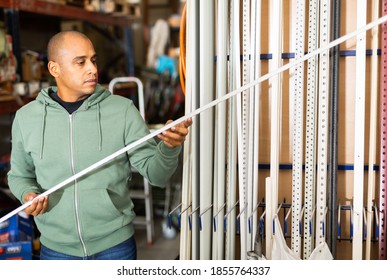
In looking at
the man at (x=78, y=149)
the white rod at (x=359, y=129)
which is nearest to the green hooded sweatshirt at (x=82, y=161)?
the man at (x=78, y=149)

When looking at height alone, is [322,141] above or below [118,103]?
below

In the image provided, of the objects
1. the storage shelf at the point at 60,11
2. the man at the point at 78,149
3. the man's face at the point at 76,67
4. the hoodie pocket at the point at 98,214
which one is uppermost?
the storage shelf at the point at 60,11

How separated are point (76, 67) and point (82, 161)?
32 centimetres

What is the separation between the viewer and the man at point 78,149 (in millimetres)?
1745

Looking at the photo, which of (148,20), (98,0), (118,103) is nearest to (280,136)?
(118,103)

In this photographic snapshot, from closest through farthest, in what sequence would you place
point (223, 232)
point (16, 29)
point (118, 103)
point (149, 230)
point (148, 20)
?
1. point (118, 103)
2. point (223, 232)
3. point (16, 29)
4. point (149, 230)
5. point (148, 20)

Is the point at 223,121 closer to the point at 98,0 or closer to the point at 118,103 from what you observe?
the point at 118,103

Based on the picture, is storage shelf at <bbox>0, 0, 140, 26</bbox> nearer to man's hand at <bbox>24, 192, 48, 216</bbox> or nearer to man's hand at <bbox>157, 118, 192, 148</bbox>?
man's hand at <bbox>24, 192, 48, 216</bbox>

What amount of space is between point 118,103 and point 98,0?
122 inches

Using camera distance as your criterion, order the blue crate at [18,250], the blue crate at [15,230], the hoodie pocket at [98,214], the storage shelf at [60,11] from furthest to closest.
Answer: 1. the storage shelf at [60,11]
2. the blue crate at [15,230]
3. the blue crate at [18,250]
4. the hoodie pocket at [98,214]

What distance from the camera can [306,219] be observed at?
210 cm

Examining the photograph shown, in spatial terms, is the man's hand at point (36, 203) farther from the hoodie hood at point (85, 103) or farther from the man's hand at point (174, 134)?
the man's hand at point (174, 134)

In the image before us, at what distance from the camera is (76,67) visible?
5.71 ft
